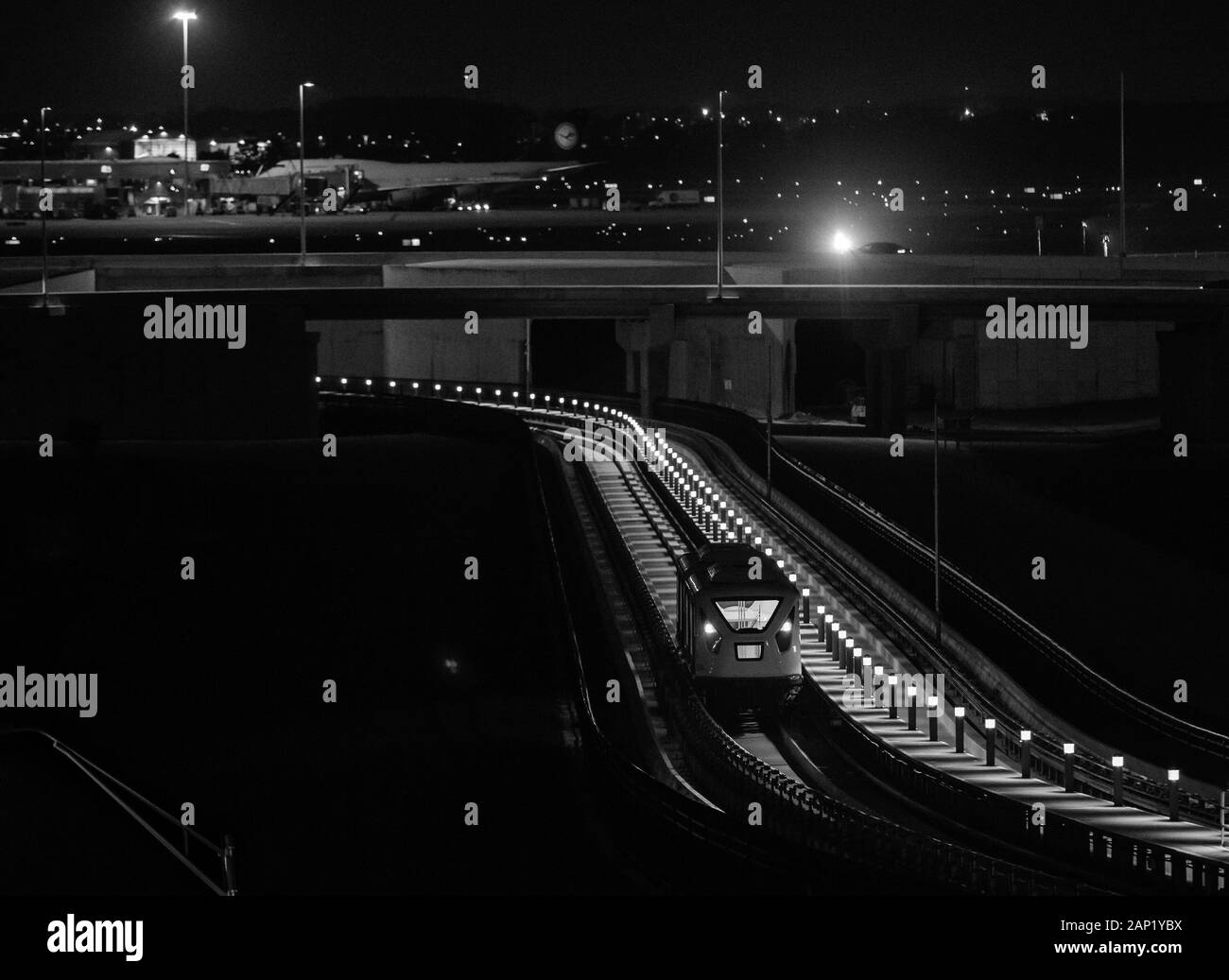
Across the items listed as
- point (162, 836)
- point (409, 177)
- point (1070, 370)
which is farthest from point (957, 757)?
point (409, 177)

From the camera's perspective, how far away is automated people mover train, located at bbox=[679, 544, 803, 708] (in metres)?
28.9

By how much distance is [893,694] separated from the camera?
29344 mm

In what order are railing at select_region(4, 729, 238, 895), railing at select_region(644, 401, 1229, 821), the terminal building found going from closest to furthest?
railing at select_region(4, 729, 238, 895), railing at select_region(644, 401, 1229, 821), the terminal building

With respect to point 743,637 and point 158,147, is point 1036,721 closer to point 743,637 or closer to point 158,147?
point 743,637

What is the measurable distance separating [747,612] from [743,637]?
1.65ft

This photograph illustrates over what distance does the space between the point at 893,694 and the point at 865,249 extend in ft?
218

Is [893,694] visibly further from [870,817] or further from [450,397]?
[450,397]

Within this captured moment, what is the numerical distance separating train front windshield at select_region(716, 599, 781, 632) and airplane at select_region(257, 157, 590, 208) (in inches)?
4172

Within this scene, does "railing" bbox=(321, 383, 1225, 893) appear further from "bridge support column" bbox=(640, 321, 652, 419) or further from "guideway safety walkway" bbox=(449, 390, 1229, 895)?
"bridge support column" bbox=(640, 321, 652, 419)

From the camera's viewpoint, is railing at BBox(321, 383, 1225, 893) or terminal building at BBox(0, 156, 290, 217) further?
terminal building at BBox(0, 156, 290, 217)

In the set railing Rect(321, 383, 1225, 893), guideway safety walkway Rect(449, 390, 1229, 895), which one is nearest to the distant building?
guideway safety walkway Rect(449, 390, 1229, 895)

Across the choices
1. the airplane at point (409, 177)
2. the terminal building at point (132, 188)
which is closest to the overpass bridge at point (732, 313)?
the terminal building at point (132, 188)

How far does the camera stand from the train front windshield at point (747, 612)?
29312 millimetres

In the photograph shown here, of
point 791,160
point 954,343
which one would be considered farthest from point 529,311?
point 791,160
